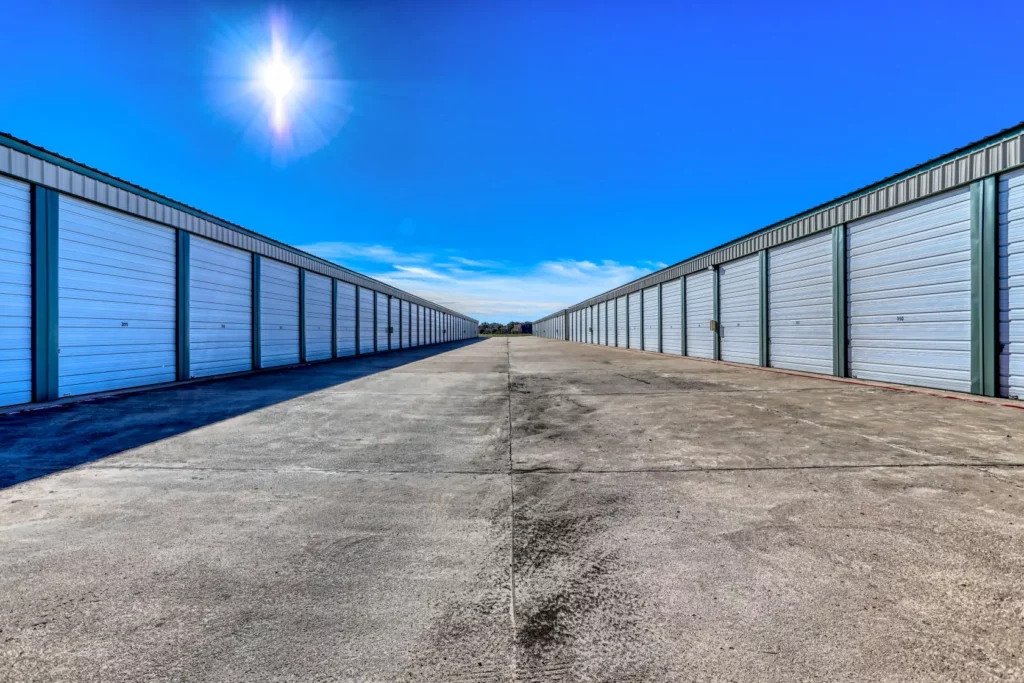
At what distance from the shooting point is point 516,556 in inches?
111

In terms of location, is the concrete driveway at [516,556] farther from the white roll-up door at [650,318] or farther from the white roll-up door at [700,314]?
the white roll-up door at [650,318]

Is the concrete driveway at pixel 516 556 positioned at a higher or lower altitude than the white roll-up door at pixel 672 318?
Answer: lower

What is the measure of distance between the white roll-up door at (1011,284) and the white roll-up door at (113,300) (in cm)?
2051

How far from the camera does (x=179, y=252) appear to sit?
12695 millimetres

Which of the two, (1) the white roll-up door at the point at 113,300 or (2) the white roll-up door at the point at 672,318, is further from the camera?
(2) the white roll-up door at the point at 672,318

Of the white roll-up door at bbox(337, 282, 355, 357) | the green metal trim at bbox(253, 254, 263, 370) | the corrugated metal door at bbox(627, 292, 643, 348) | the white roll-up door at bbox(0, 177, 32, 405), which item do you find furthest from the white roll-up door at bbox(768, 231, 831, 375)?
the white roll-up door at bbox(337, 282, 355, 357)

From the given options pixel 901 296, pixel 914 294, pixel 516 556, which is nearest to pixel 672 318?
pixel 901 296

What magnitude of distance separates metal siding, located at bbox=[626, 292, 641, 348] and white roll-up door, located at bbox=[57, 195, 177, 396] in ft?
86.1

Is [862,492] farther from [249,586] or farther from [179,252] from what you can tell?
[179,252]

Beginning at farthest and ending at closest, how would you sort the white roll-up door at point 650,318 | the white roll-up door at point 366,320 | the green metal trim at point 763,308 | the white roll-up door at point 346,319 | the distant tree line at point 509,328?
the distant tree line at point 509,328 < the white roll-up door at point 650,318 < the white roll-up door at point 366,320 < the white roll-up door at point 346,319 < the green metal trim at point 763,308

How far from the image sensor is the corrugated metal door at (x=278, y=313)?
55.5 ft

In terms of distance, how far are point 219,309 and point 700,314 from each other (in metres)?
21.0

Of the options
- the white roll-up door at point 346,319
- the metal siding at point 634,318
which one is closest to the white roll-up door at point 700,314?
the metal siding at point 634,318

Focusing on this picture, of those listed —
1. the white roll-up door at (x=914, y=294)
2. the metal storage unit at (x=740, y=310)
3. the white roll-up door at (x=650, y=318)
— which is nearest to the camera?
the white roll-up door at (x=914, y=294)
